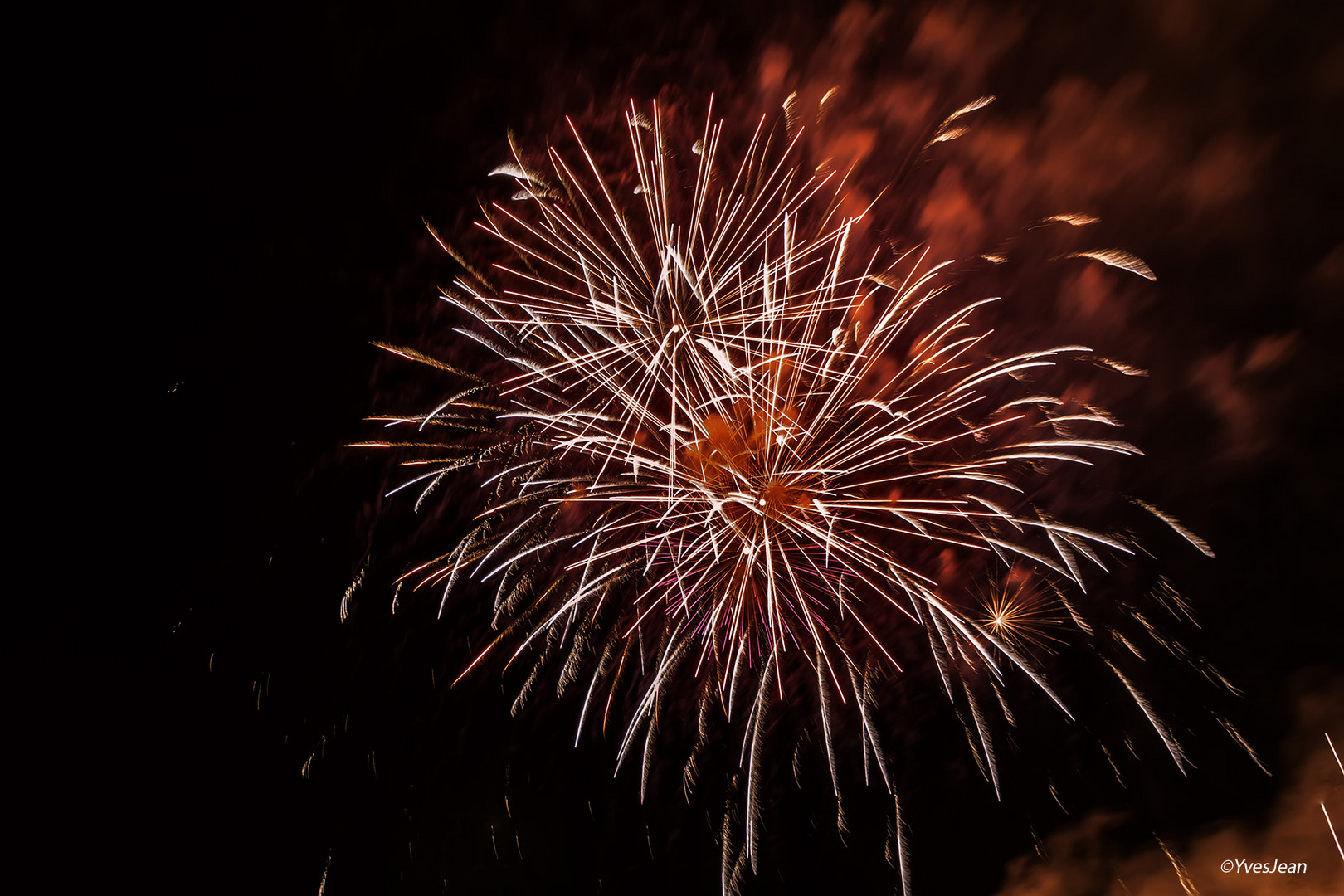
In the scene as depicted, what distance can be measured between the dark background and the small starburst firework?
17.7 inches

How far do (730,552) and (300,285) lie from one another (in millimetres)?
2956

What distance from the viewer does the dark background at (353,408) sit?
3.32m

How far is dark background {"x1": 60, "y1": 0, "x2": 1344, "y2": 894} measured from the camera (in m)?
3.32

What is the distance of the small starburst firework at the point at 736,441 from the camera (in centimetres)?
304

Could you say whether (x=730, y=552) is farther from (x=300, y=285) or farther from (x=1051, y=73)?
(x=1051, y=73)

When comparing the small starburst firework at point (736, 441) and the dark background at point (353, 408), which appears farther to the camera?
the dark background at point (353, 408)

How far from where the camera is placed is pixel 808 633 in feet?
11.6

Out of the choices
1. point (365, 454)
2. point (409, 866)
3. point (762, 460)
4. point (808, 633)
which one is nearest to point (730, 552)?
point (762, 460)

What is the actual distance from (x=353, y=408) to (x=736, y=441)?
2.27 m

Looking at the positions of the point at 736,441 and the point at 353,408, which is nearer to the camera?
the point at 736,441

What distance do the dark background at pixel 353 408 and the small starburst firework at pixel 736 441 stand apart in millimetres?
448

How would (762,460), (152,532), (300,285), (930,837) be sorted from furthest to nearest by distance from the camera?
1. (930,837)
2. (152,532)
3. (300,285)
4. (762,460)

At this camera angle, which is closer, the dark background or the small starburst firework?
the small starburst firework

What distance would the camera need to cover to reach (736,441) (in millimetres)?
2973
